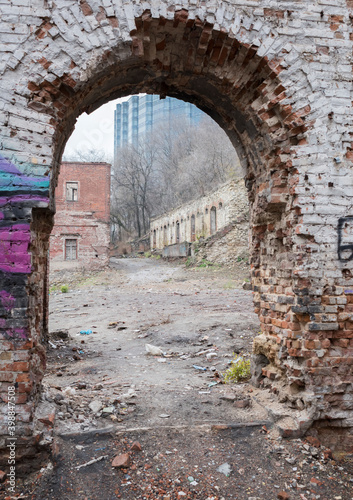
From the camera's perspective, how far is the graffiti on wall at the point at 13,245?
310 centimetres

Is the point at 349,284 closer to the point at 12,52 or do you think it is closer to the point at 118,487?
Answer: the point at 118,487

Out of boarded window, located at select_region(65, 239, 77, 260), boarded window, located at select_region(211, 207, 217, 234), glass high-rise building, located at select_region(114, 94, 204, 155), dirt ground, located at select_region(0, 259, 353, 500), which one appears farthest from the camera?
glass high-rise building, located at select_region(114, 94, 204, 155)

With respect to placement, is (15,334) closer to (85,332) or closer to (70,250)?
(85,332)

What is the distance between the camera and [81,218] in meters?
A: 21.3

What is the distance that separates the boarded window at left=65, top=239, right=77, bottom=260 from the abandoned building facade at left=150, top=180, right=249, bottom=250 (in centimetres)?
681


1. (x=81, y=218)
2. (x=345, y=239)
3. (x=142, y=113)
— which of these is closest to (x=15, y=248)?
(x=345, y=239)

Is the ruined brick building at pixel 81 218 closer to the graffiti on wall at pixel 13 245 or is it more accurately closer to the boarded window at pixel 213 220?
the boarded window at pixel 213 220

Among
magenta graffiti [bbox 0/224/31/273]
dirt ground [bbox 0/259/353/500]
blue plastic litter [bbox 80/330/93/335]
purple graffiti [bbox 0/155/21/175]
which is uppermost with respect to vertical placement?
purple graffiti [bbox 0/155/21/175]

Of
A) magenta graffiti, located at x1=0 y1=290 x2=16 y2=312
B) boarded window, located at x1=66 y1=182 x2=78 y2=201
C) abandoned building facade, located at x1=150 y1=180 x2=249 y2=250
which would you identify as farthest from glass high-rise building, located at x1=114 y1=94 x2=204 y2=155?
magenta graffiti, located at x1=0 y1=290 x2=16 y2=312

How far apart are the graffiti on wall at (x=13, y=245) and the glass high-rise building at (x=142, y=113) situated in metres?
53.8

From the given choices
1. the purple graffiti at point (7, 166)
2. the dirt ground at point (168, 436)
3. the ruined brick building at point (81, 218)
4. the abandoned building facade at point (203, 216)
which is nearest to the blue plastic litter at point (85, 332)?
the dirt ground at point (168, 436)

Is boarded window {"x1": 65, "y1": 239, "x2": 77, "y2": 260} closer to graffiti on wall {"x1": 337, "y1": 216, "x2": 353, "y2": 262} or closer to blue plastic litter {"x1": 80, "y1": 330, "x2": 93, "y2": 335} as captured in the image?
blue plastic litter {"x1": 80, "y1": 330, "x2": 93, "y2": 335}

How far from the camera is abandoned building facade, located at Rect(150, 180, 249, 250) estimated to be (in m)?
19.6

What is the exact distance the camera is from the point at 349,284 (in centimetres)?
355
